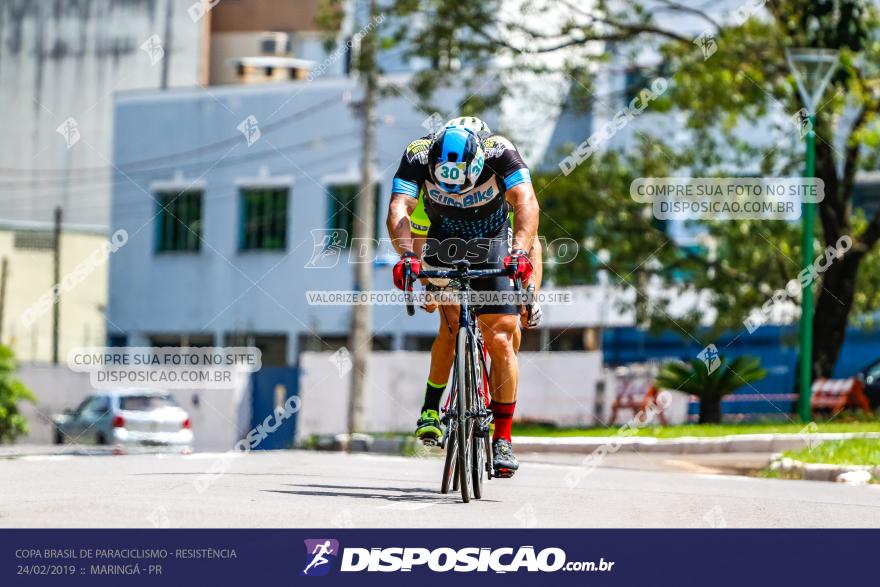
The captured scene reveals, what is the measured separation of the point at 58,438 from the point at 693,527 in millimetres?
27191

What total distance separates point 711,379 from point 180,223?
2258cm

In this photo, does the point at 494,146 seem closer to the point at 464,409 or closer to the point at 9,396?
the point at 464,409

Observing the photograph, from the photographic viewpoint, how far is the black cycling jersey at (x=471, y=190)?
29.4 feet

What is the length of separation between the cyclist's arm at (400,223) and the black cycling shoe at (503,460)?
124cm

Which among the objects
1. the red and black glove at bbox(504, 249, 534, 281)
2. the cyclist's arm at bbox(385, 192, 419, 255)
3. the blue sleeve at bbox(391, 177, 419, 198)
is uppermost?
the blue sleeve at bbox(391, 177, 419, 198)

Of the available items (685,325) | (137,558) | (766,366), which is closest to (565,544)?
(137,558)

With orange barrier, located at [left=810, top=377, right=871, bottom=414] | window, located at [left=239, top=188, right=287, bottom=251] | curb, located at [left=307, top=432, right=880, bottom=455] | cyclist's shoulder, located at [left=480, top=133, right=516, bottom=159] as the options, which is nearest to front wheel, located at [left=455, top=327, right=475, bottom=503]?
cyclist's shoulder, located at [left=480, top=133, right=516, bottom=159]

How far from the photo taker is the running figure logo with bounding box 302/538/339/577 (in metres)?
5.88

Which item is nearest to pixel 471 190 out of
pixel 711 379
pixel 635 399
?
pixel 711 379

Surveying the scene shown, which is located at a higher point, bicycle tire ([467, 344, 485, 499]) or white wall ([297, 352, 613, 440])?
bicycle tire ([467, 344, 485, 499])

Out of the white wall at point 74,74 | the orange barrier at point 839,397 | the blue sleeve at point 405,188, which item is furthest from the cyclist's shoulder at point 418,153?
the white wall at point 74,74

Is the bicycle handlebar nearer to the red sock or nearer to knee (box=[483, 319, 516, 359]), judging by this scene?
knee (box=[483, 319, 516, 359])

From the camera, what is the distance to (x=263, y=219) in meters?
41.5

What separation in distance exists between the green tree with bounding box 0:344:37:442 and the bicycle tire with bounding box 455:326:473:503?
930 inches
